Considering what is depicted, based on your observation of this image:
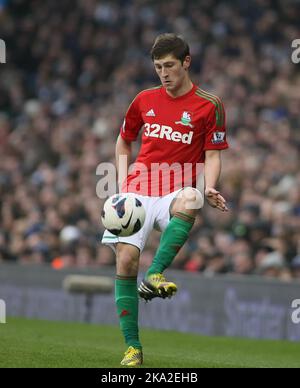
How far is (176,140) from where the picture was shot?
9383 mm

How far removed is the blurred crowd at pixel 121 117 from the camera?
1716 centimetres

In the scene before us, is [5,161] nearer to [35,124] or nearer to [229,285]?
[35,124]

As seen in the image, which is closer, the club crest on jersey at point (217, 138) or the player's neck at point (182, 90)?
the club crest on jersey at point (217, 138)

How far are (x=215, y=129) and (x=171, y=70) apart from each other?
2.04 ft

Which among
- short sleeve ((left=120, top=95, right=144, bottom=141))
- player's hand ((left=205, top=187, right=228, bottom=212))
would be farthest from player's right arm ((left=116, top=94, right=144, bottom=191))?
player's hand ((left=205, top=187, right=228, bottom=212))

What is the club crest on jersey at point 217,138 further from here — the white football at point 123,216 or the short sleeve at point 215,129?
the white football at point 123,216

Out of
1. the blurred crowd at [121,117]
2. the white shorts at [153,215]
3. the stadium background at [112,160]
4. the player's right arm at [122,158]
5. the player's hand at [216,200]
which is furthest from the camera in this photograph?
the blurred crowd at [121,117]

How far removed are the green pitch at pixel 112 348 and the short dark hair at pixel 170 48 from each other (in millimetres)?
2532

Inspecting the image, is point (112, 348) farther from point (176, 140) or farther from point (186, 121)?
point (186, 121)

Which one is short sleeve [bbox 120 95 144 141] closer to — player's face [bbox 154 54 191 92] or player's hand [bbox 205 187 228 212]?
player's face [bbox 154 54 191 92]

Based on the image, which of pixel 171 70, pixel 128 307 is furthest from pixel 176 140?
pixel 128 307

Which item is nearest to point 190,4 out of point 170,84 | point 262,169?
point 262,169

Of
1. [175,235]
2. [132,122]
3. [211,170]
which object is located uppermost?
[132,122]

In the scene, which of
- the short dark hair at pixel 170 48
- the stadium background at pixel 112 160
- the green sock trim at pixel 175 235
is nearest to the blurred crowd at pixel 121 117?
the stadium background at pixel 112 160
